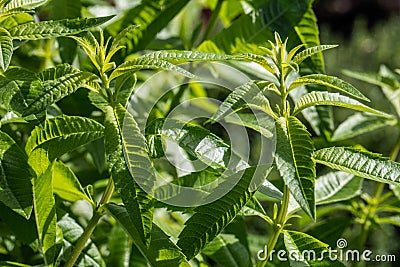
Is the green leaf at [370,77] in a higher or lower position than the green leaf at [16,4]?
higher

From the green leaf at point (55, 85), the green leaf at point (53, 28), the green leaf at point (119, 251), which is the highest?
the green leaf at point (53, 28)

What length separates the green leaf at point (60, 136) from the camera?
60cm

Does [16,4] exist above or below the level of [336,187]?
above

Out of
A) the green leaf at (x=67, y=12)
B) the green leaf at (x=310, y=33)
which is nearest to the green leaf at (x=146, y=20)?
the green leaf at (x=67, y=12)

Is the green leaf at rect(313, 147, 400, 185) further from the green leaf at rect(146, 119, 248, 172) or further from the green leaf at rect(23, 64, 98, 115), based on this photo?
the green leaf at rect(23, 64, 98, 115)

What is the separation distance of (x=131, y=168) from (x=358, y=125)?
0.49 m

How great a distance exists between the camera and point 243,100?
1.85 ft

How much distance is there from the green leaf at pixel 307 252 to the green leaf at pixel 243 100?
0.12m

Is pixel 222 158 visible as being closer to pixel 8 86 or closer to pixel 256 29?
pixel 8 86

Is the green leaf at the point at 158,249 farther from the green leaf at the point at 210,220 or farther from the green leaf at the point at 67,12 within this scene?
the green leaf at the point at 67,12

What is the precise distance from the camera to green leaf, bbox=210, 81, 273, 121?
55 centimetres

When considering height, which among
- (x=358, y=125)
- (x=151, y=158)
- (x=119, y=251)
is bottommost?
(x=119, y=251)

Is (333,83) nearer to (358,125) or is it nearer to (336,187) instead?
(336,187)

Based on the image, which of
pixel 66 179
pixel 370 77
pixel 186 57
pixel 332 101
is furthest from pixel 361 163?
pixel 370 77
